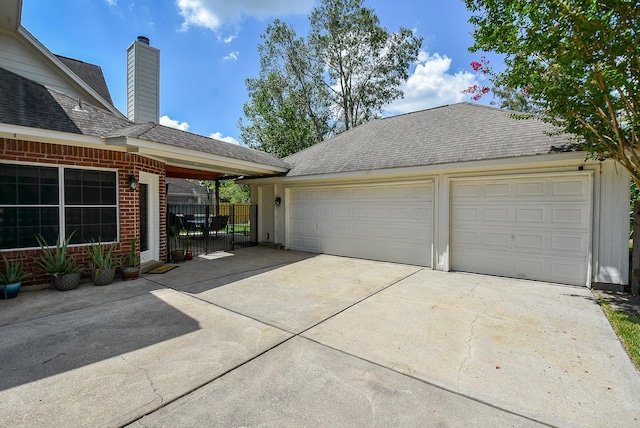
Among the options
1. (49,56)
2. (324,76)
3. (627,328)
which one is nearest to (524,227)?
(627,328)

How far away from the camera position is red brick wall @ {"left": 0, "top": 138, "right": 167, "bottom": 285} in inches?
215

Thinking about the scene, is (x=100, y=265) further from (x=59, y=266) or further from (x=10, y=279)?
(x=10, y=279)

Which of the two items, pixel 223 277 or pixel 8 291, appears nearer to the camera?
pixel 8 291

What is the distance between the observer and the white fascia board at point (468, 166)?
575 centimetres

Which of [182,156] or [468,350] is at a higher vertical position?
[182,156]

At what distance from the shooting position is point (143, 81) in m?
11.9

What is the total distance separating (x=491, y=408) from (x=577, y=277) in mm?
5391

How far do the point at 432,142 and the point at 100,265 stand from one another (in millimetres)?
8749

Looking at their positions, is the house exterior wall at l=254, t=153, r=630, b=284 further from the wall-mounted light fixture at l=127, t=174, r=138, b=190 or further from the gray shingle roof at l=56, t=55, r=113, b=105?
the gray shingle roof at l=56, t=55, r=113, b=105

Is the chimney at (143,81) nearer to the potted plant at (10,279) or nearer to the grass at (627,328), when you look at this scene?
the potted plant at (10,279)

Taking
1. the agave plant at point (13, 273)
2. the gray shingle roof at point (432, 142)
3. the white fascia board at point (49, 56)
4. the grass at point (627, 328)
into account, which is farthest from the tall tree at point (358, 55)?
the agave plant at point (13, 273)

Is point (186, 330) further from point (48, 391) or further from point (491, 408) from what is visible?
point (491, 408)

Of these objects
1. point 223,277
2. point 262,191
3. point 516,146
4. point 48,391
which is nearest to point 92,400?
point 48,391

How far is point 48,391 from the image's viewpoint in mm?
2596
